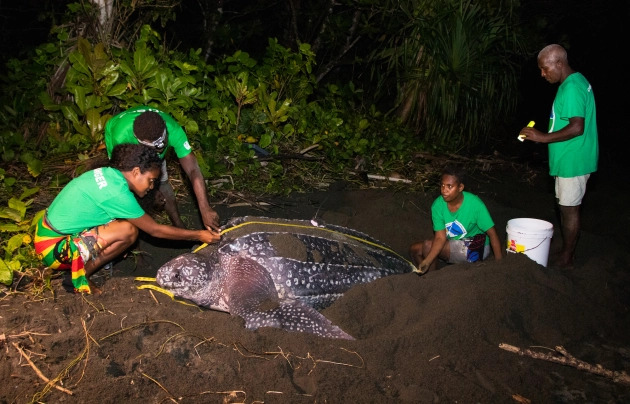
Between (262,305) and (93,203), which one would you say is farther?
(262,305)

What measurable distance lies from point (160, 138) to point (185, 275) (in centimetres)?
71

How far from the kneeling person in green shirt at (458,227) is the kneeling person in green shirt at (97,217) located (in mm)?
1389

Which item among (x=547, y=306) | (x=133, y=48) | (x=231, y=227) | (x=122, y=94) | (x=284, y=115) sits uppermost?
(x=133, y=48)

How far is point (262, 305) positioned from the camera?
2.64 metres

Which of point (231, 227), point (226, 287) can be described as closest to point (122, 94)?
point (231, 227)

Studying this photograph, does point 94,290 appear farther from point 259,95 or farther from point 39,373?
point 259,95

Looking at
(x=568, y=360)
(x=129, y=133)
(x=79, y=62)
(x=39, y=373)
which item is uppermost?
(x=79, y=62)

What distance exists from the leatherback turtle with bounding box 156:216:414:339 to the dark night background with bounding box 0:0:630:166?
3.96 meters

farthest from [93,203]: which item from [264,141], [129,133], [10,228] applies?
[264,141]

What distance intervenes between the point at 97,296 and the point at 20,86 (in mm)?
2638

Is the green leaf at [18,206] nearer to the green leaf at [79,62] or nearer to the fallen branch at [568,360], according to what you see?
the green leaf at [79,62]

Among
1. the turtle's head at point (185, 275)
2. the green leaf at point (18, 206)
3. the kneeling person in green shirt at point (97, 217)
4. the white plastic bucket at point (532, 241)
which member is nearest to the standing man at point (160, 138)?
the kneeling person in green shirt at point (97, 217)

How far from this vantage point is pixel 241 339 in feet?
7.41

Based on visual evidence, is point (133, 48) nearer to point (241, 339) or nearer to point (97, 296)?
point (97, 296)
